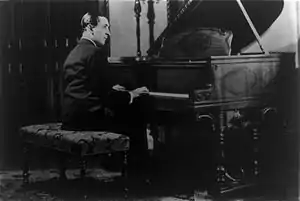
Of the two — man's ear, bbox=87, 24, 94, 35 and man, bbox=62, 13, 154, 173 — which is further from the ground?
man's ear, bbox=87, 24, 94, 35

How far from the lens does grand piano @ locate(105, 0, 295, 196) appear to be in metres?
1.87

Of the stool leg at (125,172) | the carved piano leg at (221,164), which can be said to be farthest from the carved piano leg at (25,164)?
the carved piano leg at (221,164)

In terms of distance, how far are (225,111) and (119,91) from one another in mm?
434

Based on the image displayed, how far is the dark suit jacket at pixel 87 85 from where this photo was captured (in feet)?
6.10

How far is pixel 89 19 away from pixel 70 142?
498 millimetres

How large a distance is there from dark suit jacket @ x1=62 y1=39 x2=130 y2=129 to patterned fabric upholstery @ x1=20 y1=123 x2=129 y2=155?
52 millimetres

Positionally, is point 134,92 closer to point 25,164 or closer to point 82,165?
point 82,165

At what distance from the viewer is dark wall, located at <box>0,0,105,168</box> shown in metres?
1.88

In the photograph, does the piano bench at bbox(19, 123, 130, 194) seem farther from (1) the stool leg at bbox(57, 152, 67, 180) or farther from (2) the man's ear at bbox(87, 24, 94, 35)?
(2) the man's ear at bbox(87, 24, 94, 35)

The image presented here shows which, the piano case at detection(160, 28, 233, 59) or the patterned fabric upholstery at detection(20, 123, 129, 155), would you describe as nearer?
the patterned fabric upholstery at detection(20, 123, 129, 155)

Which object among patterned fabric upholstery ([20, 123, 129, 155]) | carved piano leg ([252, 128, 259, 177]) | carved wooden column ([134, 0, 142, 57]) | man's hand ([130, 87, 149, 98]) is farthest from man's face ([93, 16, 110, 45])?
carved piano leg ([252, 128, 259, 177])

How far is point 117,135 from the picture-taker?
6.07 ft

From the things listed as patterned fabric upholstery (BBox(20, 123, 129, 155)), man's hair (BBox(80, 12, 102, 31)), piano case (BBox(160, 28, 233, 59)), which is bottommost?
patterned fabric upholstery (BBox(20, 123, 129, 155))

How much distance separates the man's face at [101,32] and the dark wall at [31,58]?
0.06 meters
